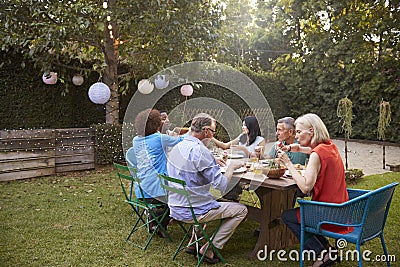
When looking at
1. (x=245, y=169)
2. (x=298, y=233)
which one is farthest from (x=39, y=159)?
(x=298, y=233)

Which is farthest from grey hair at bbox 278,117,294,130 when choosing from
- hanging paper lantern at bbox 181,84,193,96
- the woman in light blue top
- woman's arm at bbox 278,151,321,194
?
hanging paper lantern at bbox 181,84,193,96

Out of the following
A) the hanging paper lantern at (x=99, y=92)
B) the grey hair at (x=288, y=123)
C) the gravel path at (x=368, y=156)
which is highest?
the hanging paper lantern at (x=99, y=92)

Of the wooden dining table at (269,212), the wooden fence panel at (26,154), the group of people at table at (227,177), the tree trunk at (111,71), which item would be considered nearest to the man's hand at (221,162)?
the group of people at table at (227,177)

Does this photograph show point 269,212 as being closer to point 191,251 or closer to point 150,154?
point 191,251

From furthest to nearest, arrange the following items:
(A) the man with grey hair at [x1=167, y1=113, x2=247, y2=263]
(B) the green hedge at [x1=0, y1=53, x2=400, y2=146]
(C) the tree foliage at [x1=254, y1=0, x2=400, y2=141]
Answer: (C) the tree foliage at [x1=254, y1=0, x2=400, y2=141]
(B) the green hedge at [x1=0, y1=53, x2=400, y2=146]
(A) the man with grey hair at [x1=167, y1=113, x2=247, y2=263]

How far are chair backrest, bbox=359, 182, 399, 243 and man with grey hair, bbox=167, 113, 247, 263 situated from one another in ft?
3.22

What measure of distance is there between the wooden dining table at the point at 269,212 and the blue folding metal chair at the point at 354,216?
44 centimetres

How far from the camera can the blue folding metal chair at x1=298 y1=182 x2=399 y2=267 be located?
2.67 metres

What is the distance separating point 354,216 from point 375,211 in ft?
0.62

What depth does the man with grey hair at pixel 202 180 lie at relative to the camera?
124 inches

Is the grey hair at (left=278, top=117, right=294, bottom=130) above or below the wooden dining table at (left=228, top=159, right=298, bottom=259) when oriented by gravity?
above

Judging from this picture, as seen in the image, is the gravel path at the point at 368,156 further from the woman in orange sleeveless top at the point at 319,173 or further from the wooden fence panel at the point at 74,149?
the woman in orange sleeveless top at the point at 319,173

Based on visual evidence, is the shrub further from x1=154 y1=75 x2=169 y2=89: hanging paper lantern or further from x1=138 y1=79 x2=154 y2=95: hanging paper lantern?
x1=154 y1=75 x2=169 y2=89: hanging paper lantern

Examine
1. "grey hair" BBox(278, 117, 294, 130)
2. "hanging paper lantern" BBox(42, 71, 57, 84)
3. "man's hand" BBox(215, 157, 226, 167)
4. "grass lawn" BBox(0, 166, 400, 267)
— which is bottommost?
"grass lawn" BBox(0, 166, 400, 267)
